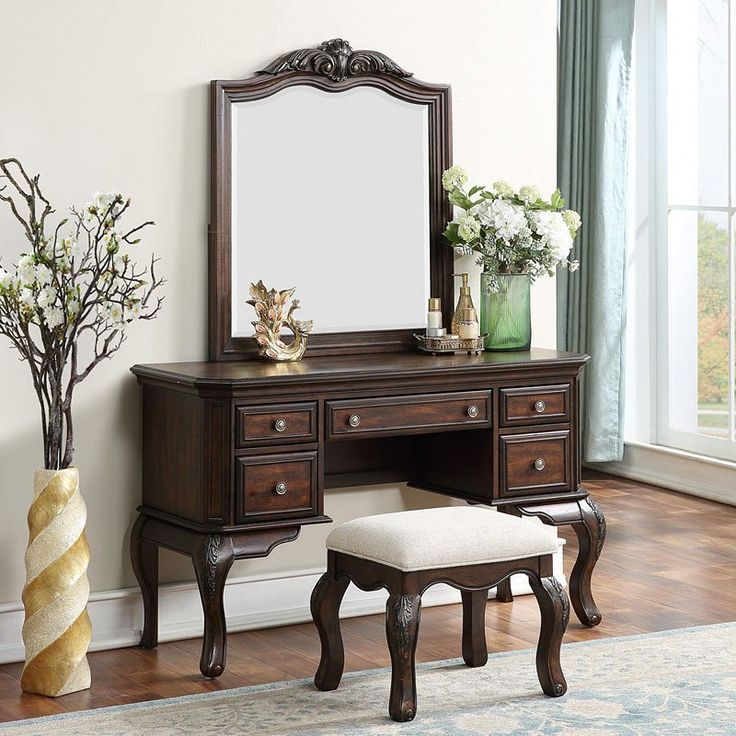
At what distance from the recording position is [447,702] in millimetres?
3359

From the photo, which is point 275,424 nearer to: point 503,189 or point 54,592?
point 54,592

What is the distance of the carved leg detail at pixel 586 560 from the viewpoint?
4.07 metres

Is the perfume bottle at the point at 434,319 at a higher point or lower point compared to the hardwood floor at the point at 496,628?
higher

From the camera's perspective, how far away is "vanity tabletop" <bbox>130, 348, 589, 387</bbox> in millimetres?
3598

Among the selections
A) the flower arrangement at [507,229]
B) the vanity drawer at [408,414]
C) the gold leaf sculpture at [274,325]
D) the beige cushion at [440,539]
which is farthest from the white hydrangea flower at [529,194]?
the beige cushion at [440,539]

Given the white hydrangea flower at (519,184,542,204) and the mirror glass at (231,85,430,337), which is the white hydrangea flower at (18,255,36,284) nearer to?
the mirror glass at (231,85,430,337)

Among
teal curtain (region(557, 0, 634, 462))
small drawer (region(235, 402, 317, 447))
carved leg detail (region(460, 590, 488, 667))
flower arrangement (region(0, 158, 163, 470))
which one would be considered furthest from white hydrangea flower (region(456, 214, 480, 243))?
teal curtain (region(557, 0, 634, 462))

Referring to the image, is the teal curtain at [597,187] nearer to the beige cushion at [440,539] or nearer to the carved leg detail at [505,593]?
the carved leg detail at [505,593]

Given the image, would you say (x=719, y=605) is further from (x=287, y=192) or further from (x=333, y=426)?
(x=287, y=192)

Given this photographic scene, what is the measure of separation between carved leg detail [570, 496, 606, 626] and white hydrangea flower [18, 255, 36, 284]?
176cm

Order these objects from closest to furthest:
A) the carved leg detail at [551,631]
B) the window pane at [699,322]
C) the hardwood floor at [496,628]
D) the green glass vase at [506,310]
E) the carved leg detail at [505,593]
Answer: the carved leg detail at [551,631] → the hardwood floor at [496,628] → the green glass vase at [506,310] → the carved leg detail at [505,593] → the window pane at [699,322]

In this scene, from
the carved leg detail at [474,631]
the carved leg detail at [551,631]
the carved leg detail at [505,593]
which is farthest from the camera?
the carved leg detail at [505,593]

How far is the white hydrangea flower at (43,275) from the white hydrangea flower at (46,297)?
0.02 metres

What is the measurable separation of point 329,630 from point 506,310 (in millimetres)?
1266
